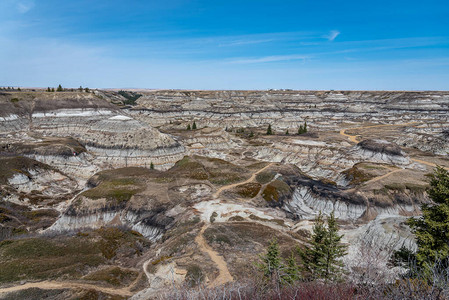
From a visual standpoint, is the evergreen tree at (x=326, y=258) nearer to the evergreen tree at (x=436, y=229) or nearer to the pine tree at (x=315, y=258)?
the pine tree at (x=315, y=258)

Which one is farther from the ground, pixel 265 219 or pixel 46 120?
pixel 46 120

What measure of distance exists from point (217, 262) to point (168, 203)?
2225cm

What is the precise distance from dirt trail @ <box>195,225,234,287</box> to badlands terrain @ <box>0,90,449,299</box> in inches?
8.0

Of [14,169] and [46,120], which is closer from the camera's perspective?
[14,169]

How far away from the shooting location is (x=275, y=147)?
104938 millimetres

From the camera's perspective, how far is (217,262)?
2958 cm

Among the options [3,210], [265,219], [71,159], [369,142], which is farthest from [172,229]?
[369,142]

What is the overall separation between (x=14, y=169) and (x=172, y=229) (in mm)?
54343

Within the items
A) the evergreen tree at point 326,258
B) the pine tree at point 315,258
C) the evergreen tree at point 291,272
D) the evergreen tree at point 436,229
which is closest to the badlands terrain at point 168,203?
the evergreen tree at point 326,258

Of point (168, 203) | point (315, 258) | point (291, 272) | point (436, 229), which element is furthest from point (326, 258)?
point (168, 203)

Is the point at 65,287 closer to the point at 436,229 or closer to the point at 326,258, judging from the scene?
the point at 326,258

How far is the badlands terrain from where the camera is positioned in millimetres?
28891

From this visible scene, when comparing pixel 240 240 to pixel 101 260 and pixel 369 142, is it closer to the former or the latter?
pixel 101 260

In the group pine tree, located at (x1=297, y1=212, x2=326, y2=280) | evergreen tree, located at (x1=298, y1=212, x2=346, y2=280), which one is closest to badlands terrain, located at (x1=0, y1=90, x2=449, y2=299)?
evergreen tree, located at (x1=298, y1=212, x2=346, y2=280)
